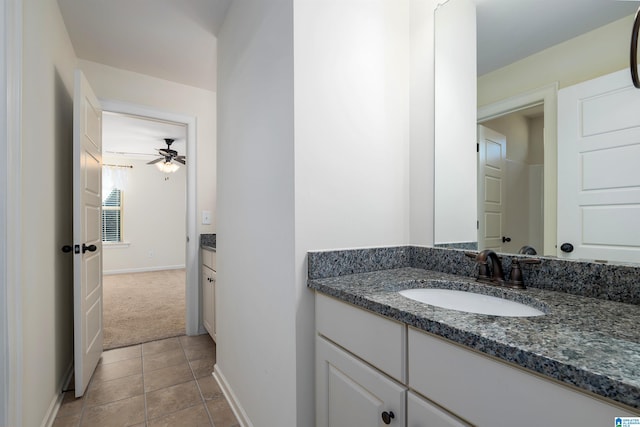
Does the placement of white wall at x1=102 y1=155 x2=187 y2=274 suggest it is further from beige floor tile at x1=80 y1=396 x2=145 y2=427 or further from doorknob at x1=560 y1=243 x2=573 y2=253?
doorknob at x1=560 y1=243 x2=573 y2=253

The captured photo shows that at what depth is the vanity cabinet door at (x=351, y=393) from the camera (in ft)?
2.49

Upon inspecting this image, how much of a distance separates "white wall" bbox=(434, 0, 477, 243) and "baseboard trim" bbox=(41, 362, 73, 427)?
2216 millimetres

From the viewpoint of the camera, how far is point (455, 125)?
1.29m

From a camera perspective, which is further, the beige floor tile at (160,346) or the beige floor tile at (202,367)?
the beige floor tile at (160,346)

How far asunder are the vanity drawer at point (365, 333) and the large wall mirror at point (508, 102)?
59 cm

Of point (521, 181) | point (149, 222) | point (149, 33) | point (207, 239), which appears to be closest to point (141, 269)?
point (149, 222)

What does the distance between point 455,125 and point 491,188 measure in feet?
1.05

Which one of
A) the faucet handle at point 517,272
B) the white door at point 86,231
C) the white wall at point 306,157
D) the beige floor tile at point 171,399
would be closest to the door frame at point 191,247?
the white door at point 86,231

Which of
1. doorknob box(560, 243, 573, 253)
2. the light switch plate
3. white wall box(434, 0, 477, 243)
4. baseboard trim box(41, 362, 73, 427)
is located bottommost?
baseboard trim box(41, 362, 73, 427)

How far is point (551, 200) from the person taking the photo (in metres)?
0.96

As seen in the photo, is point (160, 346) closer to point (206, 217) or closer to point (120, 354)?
point (120, 354)

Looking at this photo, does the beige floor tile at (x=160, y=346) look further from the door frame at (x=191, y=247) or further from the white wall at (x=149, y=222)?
the white wall at (x=149, y=222)

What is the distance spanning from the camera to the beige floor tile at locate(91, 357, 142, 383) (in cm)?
209

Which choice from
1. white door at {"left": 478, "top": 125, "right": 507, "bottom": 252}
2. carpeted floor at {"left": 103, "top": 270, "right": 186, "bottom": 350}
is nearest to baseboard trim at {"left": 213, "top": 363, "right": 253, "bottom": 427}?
carpeted floor at {"left": 103, "top": 270, "right": 186, "bottom": 350}
